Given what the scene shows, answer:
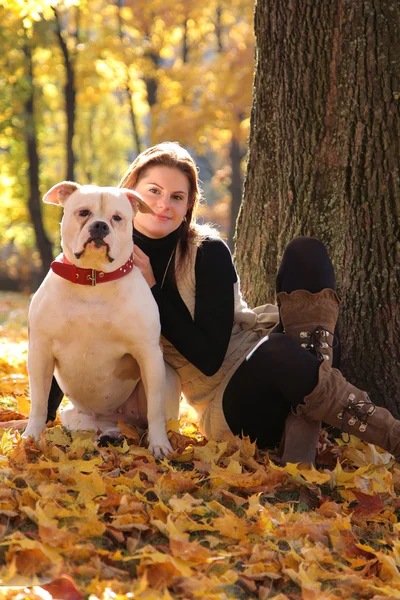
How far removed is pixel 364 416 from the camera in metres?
3.17

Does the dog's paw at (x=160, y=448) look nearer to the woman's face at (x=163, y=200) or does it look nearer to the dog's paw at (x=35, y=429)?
the dog's paw at (x=35, y=429)

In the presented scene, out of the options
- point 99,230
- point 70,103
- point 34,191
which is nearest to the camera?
point 99,230

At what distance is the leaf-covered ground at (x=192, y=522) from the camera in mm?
2254

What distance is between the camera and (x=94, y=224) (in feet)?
10.2

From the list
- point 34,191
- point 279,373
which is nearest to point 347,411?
point 279,373

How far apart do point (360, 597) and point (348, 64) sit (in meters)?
2.65

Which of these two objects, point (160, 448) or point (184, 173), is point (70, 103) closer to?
point (184, 173)

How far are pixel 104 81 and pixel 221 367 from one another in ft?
44.3

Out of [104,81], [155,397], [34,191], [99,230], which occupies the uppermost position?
[104,81]

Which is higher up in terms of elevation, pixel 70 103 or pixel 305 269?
pixel 70 103

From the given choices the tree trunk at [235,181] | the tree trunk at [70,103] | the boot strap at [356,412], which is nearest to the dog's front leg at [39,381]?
the boot strap at [356,412]

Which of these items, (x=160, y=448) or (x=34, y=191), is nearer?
(x=160, y=448)

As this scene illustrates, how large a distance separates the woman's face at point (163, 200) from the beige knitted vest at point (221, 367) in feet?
0.58

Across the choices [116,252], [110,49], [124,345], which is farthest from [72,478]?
[110,49]
